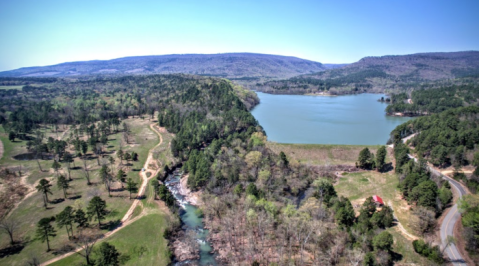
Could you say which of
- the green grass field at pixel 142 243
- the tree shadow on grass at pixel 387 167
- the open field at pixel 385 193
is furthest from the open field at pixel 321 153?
the green grass field at pixel 142 243

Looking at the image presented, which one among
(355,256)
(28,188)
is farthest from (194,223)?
(28,188)

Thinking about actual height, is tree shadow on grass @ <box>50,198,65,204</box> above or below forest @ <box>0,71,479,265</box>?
below

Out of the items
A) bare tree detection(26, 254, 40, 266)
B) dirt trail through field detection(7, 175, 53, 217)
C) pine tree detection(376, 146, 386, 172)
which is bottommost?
bare tree detection(26, 254, 40, 266)

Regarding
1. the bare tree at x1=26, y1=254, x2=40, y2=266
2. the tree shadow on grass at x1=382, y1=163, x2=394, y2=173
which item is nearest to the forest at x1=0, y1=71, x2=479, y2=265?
the tree shadow on grass at x1=382, y1=163, x2=394, y2=173

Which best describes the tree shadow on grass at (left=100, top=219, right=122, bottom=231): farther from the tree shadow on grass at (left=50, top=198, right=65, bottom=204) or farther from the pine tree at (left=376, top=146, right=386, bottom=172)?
the pine tree at (left=376, top=146, right=386, bottom=172)

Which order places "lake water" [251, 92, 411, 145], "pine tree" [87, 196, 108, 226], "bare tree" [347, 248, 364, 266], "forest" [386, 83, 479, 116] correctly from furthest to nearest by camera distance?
"forest" [386, 83, 479, 116] < "lake water" [251, 92, 411, 145] < "pine tree" [87, 196, 108, 226] < "bare tree" [347, 248, 364, 266]

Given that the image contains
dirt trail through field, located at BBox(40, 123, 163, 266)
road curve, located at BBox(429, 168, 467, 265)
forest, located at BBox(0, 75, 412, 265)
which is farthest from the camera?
dirt trail through field, located at BBox(40, 123, 163, 266)

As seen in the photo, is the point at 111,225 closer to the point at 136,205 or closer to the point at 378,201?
the point at 136,205
